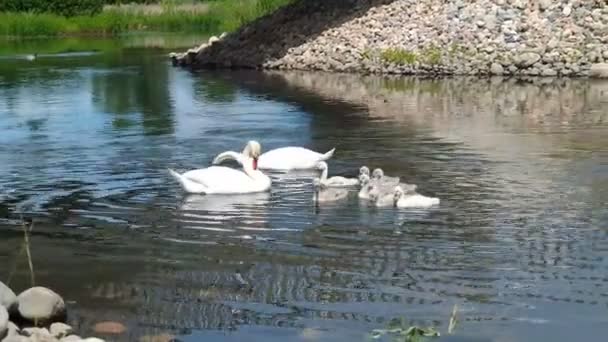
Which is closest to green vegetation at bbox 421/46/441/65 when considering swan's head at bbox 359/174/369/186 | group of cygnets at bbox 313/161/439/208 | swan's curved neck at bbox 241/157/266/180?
group of cygnets at bbox 313/161/439/208

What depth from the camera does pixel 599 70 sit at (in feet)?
99.6

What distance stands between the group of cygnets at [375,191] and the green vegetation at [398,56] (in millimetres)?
19432

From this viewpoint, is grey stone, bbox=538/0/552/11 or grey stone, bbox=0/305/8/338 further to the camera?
grey stone, bbox=538/0/552/11

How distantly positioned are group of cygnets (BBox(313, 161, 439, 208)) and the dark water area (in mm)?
191

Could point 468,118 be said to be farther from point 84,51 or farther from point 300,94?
point 84,51

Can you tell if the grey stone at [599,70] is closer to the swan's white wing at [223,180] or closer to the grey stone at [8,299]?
the swan's white wing at [223,180]

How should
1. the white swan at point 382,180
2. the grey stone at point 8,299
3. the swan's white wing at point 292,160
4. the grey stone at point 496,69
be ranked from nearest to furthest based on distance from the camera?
the grey stone at point 8,299 → the white swan at point 382,180 → the swan's white wing at point 292,160 → the grey stone at point 496,69

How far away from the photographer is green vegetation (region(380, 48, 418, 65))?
3369 cm

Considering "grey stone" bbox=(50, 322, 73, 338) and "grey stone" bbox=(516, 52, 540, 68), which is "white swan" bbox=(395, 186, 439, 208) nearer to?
"grey stone" bbox=(50, 322, 73, 338)

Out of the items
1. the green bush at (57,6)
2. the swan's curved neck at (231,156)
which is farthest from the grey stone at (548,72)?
the green bush at (57,6)

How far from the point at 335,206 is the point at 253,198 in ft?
3.59

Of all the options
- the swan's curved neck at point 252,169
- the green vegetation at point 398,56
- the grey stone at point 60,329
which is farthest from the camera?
the green vegetation at point 398,56

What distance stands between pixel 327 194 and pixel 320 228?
59.6 inches

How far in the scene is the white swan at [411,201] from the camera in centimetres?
1291
